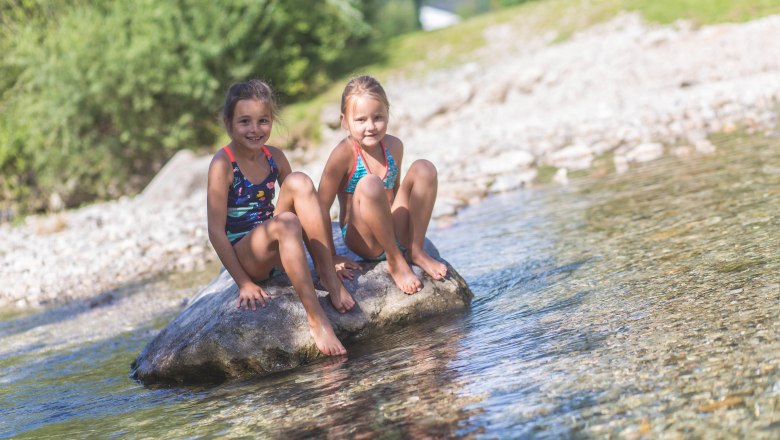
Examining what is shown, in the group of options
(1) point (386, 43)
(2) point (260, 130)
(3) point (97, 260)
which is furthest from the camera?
(1) point (386, 43)

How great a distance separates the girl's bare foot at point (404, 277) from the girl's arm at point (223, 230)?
2.70 feet

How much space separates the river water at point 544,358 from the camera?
3102mm

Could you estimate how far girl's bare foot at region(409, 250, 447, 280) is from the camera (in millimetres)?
5430

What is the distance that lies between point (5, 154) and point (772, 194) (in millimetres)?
21030

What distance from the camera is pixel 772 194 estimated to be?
654cm

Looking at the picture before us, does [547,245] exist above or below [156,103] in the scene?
below

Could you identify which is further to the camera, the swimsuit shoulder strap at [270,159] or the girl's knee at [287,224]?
the swimsuit shoulder strap at [270,159]

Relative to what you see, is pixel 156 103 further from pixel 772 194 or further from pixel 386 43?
pixel 772 194

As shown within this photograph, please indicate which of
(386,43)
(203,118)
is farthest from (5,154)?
(386,43)

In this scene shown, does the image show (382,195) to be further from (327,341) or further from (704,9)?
(704,9)

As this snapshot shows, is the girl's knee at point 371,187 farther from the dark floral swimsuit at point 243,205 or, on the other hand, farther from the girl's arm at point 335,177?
the dark floral swimsuit at point 243,205

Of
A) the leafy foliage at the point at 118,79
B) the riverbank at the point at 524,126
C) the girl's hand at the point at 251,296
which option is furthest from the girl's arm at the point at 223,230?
the leafy foliage at the point at 118,79

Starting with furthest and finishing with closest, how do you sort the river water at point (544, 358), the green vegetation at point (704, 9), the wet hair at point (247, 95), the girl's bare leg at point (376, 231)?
the green vegetation at point (704, 9) → the wet hair at point (247, 95) → the girl's bare leg at point (376, 231) → the river water at point (544, 358)

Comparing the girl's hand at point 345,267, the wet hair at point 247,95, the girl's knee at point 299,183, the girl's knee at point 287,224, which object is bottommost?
the girl's hand at point 345,267
